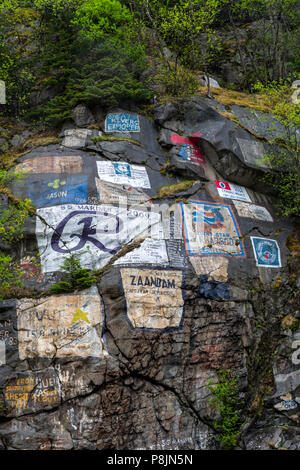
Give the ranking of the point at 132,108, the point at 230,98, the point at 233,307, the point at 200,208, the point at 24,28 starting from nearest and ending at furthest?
the point at 233,307
the point at 200,208
the point at 132,108
the point at 230,98
the point at 24,28

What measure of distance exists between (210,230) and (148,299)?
289 cm

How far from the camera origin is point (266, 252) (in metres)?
12.1

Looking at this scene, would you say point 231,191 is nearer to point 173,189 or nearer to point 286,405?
point 173,189

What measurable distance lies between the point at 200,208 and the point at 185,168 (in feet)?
4.82

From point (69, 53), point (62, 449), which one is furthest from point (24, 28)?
point (62, 449)

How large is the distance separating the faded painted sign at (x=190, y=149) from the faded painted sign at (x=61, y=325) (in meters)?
5.39

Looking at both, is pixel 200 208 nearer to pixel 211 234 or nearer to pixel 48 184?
pixel 211 234

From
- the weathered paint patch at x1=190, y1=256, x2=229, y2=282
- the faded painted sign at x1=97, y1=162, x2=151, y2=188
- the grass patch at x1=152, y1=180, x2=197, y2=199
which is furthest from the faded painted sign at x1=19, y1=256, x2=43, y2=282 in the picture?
the weathered paint patch at x1=190, y1=256, x2=229, y2=282

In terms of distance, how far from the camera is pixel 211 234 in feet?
37.8

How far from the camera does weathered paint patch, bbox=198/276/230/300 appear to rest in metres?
10.6

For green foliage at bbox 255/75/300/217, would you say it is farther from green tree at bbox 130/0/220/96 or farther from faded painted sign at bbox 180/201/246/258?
green tree at bbox 130/0/220/96

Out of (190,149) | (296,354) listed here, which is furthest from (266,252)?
(190,149)

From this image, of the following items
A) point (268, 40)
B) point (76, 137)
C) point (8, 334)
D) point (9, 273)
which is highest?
point (268, 40)

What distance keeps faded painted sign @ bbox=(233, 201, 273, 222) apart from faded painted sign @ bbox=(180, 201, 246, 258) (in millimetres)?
435
